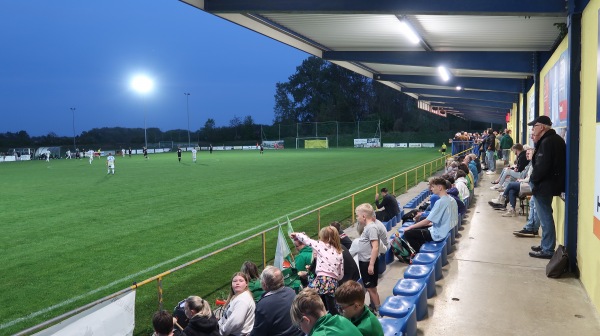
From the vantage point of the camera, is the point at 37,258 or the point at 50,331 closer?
the point at 50,331

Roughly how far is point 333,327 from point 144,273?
6595 millimetres

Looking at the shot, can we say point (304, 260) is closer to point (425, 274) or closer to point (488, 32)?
point (425, 274)

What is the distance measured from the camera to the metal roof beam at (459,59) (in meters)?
11.5

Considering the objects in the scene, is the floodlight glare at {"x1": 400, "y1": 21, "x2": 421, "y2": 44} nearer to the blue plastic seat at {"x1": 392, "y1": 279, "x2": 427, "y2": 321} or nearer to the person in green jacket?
the blue plastic seat at {"x1": 392, "y1": 279, "x2": 427, "y2": 321}

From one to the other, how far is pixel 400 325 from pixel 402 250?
Answer: 3.78 meters

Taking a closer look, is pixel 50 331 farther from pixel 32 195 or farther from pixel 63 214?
pixel 32 195

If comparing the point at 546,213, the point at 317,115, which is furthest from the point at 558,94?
the point at 317,115

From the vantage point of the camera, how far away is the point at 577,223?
6.29 metres

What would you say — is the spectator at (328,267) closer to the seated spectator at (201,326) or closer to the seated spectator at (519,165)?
the seated spectator at (201,326)

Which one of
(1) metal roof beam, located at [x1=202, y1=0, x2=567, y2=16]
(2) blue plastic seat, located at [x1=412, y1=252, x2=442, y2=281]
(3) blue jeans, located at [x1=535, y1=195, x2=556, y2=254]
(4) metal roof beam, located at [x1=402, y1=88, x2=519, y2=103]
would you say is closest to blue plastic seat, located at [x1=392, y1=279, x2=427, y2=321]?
(2) blue plastic seat, located at [x1=412, y1=252, x2=442, y2=281]

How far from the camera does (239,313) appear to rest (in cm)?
476

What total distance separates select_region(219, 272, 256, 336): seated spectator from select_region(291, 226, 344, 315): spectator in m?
0.89

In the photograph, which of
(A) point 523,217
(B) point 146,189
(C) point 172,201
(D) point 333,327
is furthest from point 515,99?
(D) point 333,327

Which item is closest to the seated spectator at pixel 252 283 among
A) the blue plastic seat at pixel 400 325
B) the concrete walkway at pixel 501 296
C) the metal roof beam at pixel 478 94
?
the blue plastic seat at pixel 400 325
